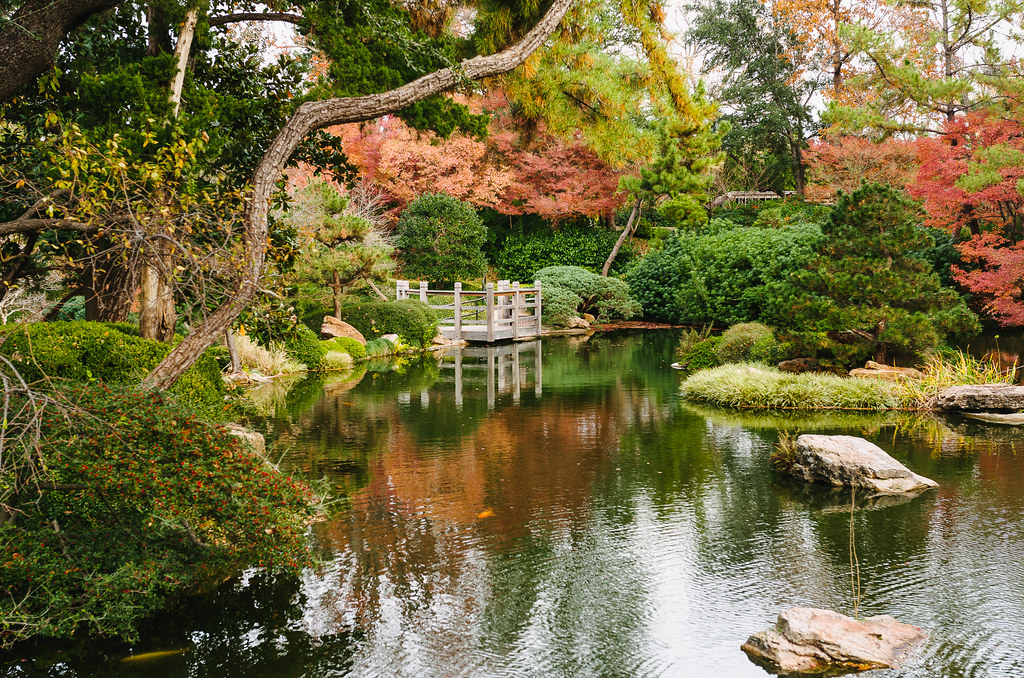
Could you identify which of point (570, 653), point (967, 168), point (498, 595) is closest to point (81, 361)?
point (498, 595)

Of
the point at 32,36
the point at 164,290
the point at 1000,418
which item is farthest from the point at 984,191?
the point at 32,36

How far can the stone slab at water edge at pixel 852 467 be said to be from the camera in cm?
636

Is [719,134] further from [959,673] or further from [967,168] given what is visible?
[959,673]

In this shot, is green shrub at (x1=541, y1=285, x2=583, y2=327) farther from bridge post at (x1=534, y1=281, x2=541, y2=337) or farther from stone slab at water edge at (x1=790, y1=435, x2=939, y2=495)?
stone slab at water edge at (x1=790, y1=435, x2=939, y2=495)

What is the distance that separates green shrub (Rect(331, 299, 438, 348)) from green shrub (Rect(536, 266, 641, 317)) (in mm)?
4763

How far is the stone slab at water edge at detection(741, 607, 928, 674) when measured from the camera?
3.63 metres

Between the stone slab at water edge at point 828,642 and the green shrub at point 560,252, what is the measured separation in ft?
64.0

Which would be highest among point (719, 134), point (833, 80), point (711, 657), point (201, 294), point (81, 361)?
point (833, 80)

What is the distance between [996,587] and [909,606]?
629 millimetres

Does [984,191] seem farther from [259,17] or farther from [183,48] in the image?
[183,48]

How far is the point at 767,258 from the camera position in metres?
15.8

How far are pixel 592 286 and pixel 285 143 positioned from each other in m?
15.9

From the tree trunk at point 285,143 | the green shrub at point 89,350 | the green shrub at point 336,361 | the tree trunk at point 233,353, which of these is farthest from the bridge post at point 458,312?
the tree trunk at point 285,143

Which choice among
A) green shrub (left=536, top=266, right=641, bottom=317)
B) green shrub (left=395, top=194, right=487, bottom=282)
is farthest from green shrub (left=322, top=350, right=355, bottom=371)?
green shrub (left=536, top=266, right=641, bottom=317)
